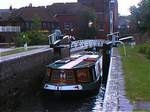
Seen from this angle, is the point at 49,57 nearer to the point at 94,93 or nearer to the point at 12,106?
the point at 94,93

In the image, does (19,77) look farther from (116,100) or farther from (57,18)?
(57,18)

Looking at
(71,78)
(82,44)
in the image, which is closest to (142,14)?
(82,44)

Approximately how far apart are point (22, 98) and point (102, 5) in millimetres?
93649

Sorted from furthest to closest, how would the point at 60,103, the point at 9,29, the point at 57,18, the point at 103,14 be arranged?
the point at 103,14, the point at 57,18, the point at 9,29, the point at 60,103

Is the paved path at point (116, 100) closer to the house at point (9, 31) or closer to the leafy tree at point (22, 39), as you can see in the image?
the leafy tree at point (22, 39)

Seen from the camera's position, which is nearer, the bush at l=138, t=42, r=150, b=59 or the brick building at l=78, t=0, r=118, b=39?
the bush at l=138, t=42, r=150, b=59

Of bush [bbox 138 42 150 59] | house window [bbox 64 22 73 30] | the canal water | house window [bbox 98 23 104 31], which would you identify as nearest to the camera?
the canal water

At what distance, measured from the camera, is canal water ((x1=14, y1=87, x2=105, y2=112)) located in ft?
85.1

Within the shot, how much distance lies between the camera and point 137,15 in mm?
62125

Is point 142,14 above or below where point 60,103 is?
above

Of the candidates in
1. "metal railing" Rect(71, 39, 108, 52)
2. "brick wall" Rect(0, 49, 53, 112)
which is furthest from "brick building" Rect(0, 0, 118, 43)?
"brick wall" Rect(0, 49, 53, 112)

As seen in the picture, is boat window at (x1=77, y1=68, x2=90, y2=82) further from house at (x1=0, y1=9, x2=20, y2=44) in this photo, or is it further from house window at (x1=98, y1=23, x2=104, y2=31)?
house window at (x1=98, y1=23, x2=104, y2=31)

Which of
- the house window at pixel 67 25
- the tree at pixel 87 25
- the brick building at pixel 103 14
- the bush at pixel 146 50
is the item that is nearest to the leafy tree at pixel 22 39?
the bush at pixel 146 50

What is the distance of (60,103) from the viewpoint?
1117 inches
